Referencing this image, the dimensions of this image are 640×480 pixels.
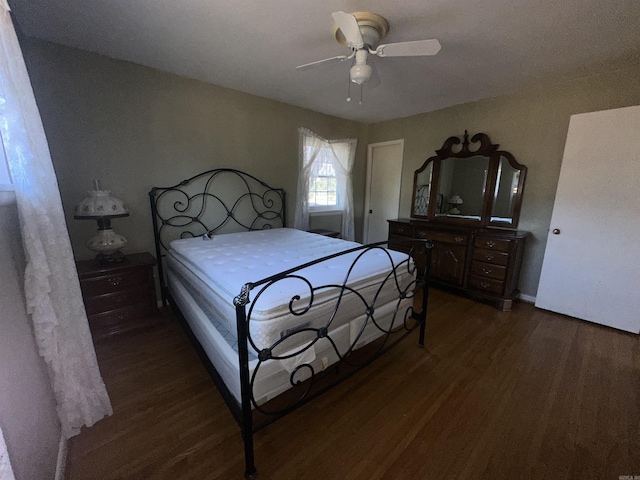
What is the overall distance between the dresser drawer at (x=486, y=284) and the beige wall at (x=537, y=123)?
503 mm

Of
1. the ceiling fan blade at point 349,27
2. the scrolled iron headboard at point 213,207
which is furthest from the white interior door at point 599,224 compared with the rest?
the scrolled iron headboard at point 213,207

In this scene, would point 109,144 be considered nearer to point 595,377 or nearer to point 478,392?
point 478,392

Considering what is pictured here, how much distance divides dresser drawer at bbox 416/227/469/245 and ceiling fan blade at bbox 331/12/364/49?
245 cm

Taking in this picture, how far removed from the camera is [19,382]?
929mm

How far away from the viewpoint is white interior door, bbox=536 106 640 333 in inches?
91.9

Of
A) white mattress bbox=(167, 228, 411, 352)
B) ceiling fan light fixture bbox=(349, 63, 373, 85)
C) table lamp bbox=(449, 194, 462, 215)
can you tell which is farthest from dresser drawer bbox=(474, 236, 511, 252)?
ceiling fan light fixture bbox=(349, 63, 373, 85)

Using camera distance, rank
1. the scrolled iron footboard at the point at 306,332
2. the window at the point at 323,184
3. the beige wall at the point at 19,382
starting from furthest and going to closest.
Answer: the window at the point at 323,184 < the scrolled iron footboard at the point at 306,332 < the beige wall at the point at 19,382

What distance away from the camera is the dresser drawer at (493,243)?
2.82m

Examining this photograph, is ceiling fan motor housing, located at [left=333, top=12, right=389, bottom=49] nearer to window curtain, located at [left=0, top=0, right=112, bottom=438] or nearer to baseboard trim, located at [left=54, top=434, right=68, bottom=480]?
window curtain, located at [left=0, top=0, right=112, bottom=438]

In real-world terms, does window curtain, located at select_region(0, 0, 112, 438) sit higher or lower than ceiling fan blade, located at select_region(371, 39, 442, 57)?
lower

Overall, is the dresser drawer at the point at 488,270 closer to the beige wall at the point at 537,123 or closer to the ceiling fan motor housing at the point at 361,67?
the beige wall at the point at 537,123

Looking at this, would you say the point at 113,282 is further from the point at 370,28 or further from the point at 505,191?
the point at 505,191

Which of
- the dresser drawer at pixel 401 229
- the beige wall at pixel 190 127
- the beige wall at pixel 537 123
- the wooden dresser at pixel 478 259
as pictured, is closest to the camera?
the beige wall at pixel 190 127

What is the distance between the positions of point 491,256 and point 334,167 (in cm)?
255
